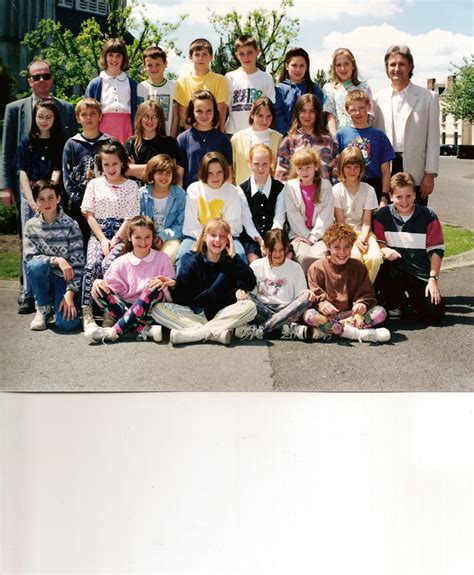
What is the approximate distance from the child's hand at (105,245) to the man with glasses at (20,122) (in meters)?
0.45

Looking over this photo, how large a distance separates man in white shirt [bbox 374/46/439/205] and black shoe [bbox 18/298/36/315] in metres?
2.07

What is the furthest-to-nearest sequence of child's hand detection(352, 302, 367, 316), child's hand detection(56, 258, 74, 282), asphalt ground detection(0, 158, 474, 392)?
child's hand detection(56, 258, 74, 282) → child's hand detection(352, 302, 367, 316) → asphalt ground detection(0, 158, 474, 392)

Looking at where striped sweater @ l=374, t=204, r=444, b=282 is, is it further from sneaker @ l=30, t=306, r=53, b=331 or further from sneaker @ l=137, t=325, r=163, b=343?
sneaker @ l=30, t=306, r=53, b=331

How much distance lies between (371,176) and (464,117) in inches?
39.2

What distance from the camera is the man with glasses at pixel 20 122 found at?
442cm

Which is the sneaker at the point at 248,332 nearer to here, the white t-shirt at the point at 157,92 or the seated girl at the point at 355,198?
the seated girl at the point at 355,198

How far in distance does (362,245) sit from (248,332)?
0.80 m

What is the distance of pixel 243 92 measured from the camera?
4602 mm

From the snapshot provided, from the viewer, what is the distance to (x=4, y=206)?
14.9 feet

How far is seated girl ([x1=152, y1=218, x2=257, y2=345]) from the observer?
409 centimetres

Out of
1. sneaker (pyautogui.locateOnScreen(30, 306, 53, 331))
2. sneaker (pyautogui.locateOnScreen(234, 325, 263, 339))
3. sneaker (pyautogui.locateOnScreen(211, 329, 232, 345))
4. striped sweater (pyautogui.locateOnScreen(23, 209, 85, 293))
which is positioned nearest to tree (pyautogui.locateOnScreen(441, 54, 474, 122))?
sneaker (pyautogui.locateOnScreen(234, 325, 263, 339))

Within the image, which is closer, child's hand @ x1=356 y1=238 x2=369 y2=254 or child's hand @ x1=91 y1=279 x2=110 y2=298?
child's hand @ x1=91 y1=279 x2=110 y2=298

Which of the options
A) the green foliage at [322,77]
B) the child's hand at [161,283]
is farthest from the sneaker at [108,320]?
the green foliage at [322,77]

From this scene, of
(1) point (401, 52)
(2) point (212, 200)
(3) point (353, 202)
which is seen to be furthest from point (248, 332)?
(1) point (401, 52)
